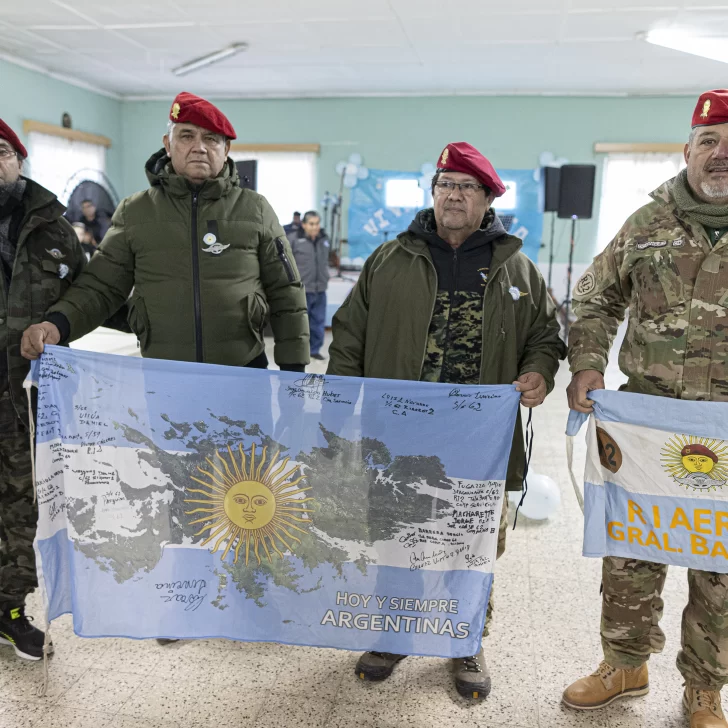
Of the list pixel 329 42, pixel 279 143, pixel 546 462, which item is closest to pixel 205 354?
pixel 546 462

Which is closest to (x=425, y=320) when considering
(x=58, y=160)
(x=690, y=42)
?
(x=690, y=42)

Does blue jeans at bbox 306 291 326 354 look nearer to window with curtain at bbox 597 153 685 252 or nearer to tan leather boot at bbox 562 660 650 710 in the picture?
window with curtain at bbox 597 153 685 252

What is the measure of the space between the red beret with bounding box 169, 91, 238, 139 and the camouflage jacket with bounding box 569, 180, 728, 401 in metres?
1.12

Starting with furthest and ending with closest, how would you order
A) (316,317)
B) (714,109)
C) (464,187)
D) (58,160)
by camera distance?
(58,160), (316,317), (464,187), (714,109)

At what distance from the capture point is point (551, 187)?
7.80 metres

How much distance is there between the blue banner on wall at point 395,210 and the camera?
884 cm

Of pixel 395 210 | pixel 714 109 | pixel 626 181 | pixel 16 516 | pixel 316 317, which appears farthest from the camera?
pixel 395 210

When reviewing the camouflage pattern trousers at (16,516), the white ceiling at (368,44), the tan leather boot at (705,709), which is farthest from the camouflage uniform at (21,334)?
the white ceiling at (368,44)

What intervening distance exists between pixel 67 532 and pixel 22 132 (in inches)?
285

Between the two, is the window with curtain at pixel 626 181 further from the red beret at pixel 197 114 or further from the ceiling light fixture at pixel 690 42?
the red beret at pixel 197 114

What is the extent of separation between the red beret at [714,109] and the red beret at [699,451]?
75 centimetres

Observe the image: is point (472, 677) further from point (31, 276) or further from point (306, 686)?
point (31, 276)

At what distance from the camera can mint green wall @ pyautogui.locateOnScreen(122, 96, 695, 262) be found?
339 inches

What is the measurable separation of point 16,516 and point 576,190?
7.10 m
